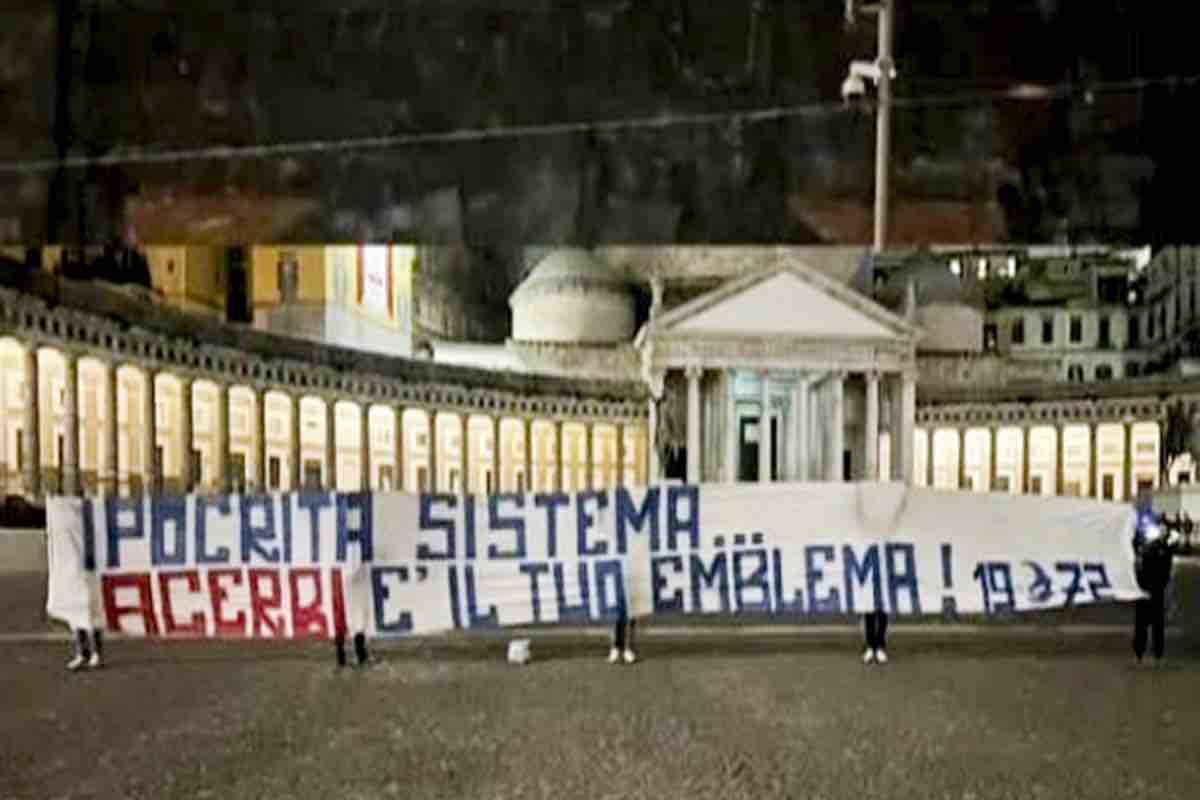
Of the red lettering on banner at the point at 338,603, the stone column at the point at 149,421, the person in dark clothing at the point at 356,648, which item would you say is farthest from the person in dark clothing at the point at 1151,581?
the stone column at the point at 149,421

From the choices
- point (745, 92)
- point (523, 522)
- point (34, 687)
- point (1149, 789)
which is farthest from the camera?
point (523, 522)

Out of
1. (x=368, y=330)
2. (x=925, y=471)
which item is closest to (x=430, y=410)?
(x=368, y=330)

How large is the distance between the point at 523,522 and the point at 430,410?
1820 centimetres

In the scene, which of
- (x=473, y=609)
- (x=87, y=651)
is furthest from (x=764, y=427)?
(x=87, y=651)

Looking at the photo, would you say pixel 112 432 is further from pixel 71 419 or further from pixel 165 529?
pixel 165 529

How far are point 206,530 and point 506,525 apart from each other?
1.94 metres

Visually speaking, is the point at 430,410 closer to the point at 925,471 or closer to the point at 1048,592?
the point at 925,471

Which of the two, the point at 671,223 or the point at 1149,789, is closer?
the point at 1149,789

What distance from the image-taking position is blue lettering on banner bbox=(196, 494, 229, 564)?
7918 mm

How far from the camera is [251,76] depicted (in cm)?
717

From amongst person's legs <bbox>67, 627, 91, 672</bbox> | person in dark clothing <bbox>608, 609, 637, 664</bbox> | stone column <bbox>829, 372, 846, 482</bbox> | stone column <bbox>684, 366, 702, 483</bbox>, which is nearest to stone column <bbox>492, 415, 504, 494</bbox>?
stone column <bbox>684, 366, 702, 483</bbox>

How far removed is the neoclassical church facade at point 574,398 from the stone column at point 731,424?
0.25 ft

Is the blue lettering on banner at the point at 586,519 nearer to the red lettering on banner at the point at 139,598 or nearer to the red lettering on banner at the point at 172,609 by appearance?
the red lettering on banner at the point at 172,609

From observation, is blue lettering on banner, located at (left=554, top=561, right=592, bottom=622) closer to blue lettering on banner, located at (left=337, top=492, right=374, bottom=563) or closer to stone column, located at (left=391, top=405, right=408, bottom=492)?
blue lettering on banner, located at (left=337, top=492, right=374, bottom=563)
